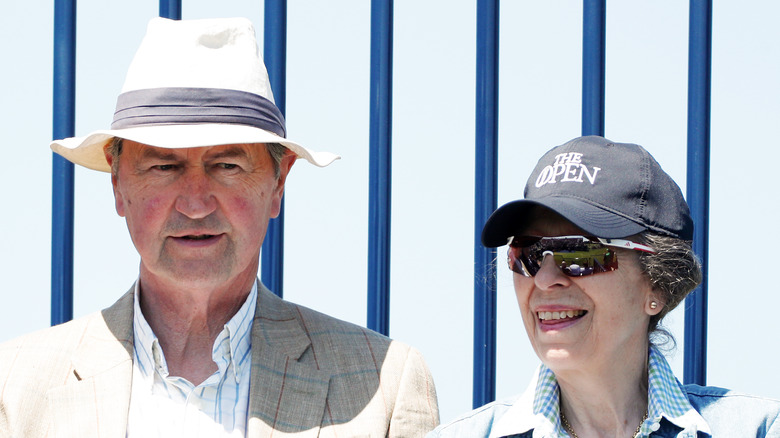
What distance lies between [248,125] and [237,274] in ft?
1.33

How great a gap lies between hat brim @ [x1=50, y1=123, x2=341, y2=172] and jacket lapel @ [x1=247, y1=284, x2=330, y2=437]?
458 mm

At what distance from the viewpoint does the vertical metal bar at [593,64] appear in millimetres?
2875

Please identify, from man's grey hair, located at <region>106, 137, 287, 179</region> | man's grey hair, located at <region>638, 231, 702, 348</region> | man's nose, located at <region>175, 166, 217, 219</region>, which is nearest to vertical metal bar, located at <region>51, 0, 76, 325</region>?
man's grey hair, located at <region>106, 137, 287, 179</region>

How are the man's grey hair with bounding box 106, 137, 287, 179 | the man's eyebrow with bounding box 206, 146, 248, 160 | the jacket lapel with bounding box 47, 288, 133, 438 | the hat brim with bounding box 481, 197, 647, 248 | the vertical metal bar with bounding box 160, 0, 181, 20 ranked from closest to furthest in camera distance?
the hat brim with bounding box 481, 197, 647, 248
the jacket lapel with bounding box 47, 288, 133, 438
the man's eyebrow with bounding box 206, 146, 248, 160
the man's grey hair with bounding box 106, 137, 287, 179
the vertical metal bar with bounding box 160, 0, 181, 20

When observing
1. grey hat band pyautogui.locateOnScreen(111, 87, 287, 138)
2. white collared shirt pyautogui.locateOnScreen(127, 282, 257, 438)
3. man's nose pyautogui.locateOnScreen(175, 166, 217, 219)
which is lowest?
white collared shirt pyautogui.locateOnScreen(127, 282, 257, 438)

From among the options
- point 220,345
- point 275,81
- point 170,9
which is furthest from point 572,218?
point 170,9

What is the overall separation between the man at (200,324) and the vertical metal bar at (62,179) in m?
0.30

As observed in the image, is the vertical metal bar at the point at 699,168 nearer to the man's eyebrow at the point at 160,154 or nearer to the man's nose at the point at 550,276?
the man's nose at the point at 550,276

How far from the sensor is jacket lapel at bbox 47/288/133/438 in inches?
89.4

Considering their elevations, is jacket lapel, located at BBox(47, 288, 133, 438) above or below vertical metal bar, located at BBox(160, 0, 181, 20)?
below

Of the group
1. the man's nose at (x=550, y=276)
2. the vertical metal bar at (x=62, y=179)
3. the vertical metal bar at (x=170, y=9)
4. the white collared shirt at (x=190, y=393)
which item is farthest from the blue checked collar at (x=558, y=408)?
the vertical metal bar at (x=170, y=9)

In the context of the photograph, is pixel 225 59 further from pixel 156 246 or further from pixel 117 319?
pixel 117 319

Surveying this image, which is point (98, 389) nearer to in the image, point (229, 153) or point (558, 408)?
point (229, 153)

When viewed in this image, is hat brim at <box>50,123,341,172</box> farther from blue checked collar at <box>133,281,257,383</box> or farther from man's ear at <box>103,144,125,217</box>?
blue checked collar at <box>133,281,257,383</box>
